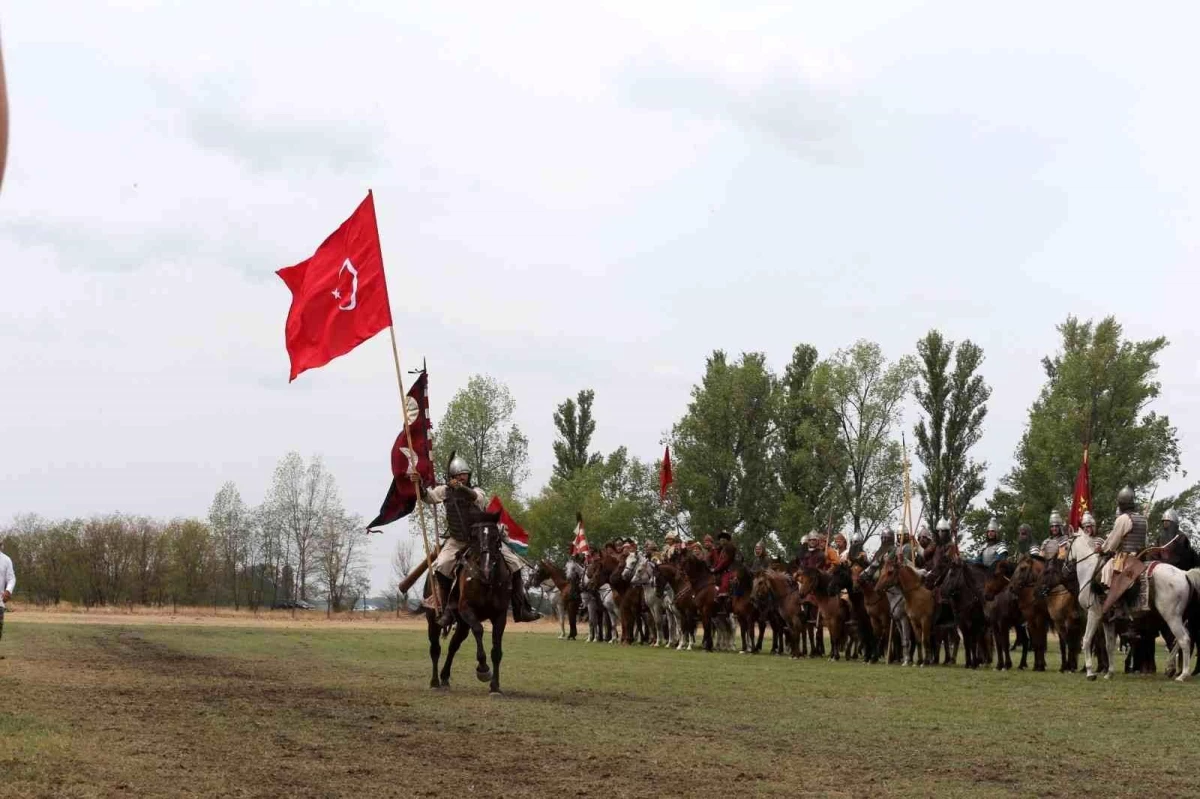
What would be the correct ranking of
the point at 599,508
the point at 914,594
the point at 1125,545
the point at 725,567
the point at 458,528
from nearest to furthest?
the point at 458,528 < the point at 1125,545 < the point at 914,594 < the point at 725,567 < the point at 599,508

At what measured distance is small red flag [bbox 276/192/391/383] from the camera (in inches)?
798

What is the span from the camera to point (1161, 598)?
75.5ft

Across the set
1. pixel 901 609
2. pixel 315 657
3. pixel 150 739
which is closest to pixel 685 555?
pixel 901 609

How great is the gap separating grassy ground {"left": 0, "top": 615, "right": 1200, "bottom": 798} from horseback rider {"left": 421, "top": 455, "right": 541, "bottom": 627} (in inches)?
49.1

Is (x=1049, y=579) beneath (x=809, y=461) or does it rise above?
beneath

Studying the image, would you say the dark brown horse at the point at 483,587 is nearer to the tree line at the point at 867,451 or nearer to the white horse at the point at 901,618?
the white horse at the point at 901,618

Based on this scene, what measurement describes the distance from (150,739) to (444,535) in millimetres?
6443

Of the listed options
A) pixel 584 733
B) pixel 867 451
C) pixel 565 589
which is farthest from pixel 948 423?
pixel 584 733

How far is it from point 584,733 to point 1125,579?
12730mm

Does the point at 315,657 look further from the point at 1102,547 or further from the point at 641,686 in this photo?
the point at 1102,547

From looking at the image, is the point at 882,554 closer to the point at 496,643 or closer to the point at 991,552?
the point at 991,552

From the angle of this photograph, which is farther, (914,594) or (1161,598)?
(914,594)

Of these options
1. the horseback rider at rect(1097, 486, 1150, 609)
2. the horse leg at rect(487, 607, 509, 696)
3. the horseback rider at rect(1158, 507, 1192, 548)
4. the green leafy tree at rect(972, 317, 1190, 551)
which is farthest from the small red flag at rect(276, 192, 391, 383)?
the green leafy tree at rect(972, 317, 1190, 551)

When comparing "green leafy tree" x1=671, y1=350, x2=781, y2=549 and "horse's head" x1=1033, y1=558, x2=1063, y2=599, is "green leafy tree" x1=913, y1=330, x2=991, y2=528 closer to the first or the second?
"green leafy tree" x1=671, y1=350, x2=781, y2=549
